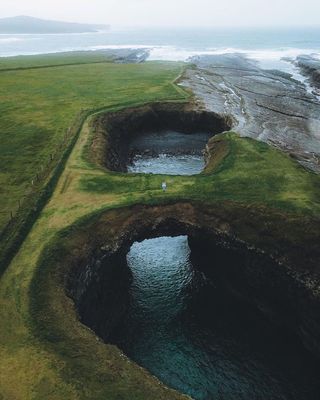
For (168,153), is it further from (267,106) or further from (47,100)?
(267,106)

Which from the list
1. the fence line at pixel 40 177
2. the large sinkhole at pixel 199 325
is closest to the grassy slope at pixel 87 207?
the fence line at pixel 40 177

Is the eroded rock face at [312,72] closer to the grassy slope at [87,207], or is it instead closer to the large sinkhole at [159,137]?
the large sinkhole at [159,137]

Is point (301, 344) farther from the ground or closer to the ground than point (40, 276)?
closer to the ground

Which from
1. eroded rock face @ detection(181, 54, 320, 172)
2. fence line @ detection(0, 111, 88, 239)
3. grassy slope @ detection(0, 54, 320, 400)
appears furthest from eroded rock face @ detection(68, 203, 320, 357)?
eroded rock face @ detection(181, 54, 320, 172)

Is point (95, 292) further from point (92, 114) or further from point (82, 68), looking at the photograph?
point (82, 68)

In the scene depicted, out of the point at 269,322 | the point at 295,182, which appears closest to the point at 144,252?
the point at 269,322

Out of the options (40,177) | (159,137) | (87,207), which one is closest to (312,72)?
(159,137)
